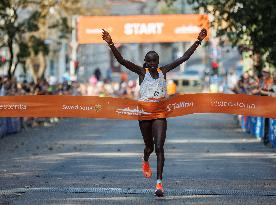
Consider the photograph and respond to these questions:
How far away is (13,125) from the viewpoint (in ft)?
115

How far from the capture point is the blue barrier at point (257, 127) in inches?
1204

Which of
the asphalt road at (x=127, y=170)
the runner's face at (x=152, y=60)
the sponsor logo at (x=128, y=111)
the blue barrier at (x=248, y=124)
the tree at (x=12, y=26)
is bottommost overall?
the blue barrier at (x=248, y=124)

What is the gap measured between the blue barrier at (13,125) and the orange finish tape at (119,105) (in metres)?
15.2

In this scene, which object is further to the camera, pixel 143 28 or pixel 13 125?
pixel 143 28

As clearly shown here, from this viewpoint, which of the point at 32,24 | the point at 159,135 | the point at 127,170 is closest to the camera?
the point at 159,135

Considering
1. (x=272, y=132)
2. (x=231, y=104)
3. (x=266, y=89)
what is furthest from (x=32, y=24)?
(x=231, y=104)

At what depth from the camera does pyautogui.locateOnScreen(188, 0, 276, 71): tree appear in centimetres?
3362

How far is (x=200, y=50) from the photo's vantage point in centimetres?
15162

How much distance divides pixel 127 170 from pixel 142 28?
160ft

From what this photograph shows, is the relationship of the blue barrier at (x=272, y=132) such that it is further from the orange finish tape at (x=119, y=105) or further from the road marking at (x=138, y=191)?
the road marking at (x=138, y=191)

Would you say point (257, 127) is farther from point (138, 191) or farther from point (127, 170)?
point (138, 191)

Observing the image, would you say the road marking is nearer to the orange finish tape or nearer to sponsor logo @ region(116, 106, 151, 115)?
sponsor logo @ region(116, 106, 151, 115)

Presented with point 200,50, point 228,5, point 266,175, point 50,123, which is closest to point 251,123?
point 228,5

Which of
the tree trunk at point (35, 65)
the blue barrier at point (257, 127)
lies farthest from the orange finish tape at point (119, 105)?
the tree trunk at point (35, 65)
